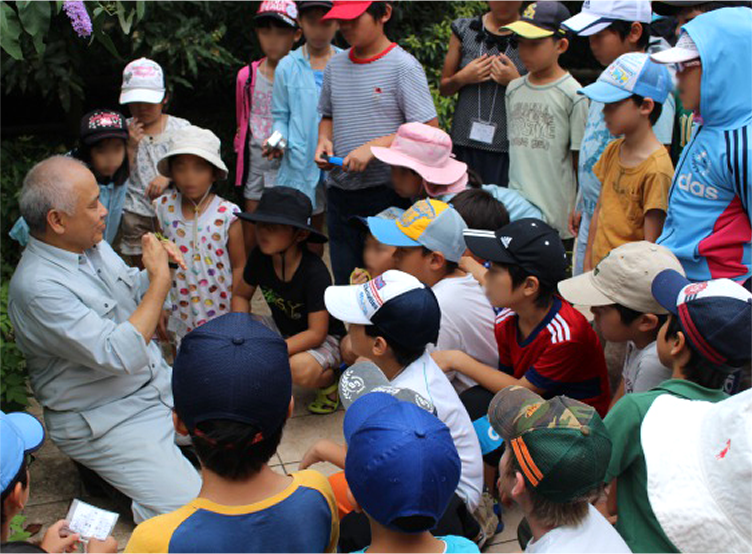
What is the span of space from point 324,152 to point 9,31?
204 cm

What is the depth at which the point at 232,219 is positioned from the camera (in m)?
4.11

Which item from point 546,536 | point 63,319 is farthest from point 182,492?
point 546,536

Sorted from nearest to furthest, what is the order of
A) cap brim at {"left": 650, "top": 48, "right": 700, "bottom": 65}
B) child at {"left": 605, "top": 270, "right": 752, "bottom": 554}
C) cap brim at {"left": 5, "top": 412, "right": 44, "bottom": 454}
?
cap brim at {"left": 5, "top": 412, "right": 44, "bottom": 454}, child at {"left": 605, "top": 270, "right": 752, "bottom": 554}, cap brim at {"left": 650, "top": 48, "right": 700, "bottom": 65}

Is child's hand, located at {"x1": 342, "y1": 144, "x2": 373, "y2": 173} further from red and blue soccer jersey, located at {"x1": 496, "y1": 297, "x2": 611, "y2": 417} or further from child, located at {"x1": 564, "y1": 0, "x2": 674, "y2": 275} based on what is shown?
red and blue soccer jersey, located at {"x1": 496, "y1": 297, "x2": 611, "y2": 417}

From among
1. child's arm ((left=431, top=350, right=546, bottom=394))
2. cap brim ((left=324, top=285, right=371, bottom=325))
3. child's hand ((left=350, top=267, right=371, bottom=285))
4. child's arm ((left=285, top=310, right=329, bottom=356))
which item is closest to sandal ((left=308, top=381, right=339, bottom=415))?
child's arm ((left=285, top=310, right=329, bottom=356))

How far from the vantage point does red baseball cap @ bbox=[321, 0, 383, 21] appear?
166 inches

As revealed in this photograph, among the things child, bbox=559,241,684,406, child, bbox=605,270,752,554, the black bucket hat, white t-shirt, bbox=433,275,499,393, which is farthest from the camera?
the black bucket hat

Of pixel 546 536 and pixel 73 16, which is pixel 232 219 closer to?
pixel 73 16

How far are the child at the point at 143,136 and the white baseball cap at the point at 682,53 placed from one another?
2812mm

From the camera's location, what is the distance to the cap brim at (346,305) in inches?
117

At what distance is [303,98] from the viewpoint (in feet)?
16.1

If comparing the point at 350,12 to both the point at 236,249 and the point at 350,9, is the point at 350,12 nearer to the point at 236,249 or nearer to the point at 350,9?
the point at 350,9

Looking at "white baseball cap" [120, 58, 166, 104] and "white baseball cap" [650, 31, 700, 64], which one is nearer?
"white baseball cap" [650, 31, 700, 64]

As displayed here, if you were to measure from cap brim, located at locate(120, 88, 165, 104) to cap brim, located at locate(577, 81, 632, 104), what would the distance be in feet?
8.19
